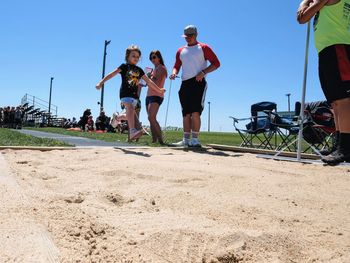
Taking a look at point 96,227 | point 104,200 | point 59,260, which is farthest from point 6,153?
point 59,260

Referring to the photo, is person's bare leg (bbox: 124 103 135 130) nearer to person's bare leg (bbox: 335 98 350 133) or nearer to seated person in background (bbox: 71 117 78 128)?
person's bare leg (bbox: 335 98 350 133)

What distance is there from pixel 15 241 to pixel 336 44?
3.08m

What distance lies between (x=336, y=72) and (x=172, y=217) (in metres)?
2.26

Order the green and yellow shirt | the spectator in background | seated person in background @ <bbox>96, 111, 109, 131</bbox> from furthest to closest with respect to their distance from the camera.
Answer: the spectator in background < seated person in background @ <bbox>96, 111, 109, 131</bbox> < the green and yellow shirt

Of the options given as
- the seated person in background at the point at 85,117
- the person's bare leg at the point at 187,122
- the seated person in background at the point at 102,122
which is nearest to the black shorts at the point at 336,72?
the person's bare leg at the point at 187,122

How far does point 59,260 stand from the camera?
1229mm

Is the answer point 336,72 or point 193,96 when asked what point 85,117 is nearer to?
point 193,96

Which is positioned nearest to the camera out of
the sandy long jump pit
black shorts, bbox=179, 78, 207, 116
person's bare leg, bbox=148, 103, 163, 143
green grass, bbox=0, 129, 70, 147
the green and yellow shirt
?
the sandy long jump pit

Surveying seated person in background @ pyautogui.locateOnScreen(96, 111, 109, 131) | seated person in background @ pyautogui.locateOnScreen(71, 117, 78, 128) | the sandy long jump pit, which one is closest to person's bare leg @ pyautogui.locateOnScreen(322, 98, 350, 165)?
the sandy long jump pit

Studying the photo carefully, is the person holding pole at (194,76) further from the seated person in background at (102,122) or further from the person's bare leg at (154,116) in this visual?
the seated person in background at (102,122)

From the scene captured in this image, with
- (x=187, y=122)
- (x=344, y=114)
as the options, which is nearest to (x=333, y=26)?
(x=344, y=114)

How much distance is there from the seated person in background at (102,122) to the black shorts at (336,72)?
17.3 metres

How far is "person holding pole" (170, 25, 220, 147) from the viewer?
575cm

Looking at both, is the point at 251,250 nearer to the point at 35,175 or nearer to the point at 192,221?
the point at 192,221
